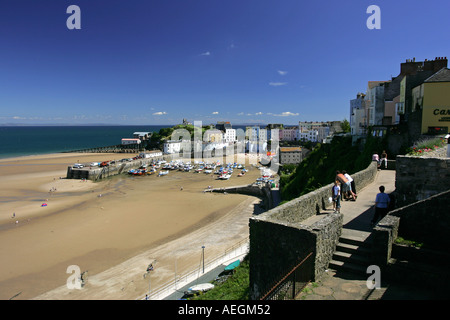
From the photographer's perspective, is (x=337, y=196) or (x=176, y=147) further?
(x=176, y=147)

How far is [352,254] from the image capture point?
659 cm

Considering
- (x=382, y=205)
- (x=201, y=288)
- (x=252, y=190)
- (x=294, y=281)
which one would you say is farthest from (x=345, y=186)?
(x=252, y=190)

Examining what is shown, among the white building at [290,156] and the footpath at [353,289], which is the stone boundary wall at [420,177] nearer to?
the footpath at [353,289]

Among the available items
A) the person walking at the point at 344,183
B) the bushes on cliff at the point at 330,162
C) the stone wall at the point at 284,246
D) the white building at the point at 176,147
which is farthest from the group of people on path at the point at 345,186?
the white building at the point at 176,147

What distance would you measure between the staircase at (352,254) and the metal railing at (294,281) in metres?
0.87

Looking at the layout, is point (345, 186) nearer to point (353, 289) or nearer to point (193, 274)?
point (353, 289)

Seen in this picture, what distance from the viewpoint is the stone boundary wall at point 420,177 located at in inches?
292

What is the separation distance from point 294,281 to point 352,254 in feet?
7.44

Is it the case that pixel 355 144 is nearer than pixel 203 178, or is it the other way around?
pixel 355 144

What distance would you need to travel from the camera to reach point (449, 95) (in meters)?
15.9
